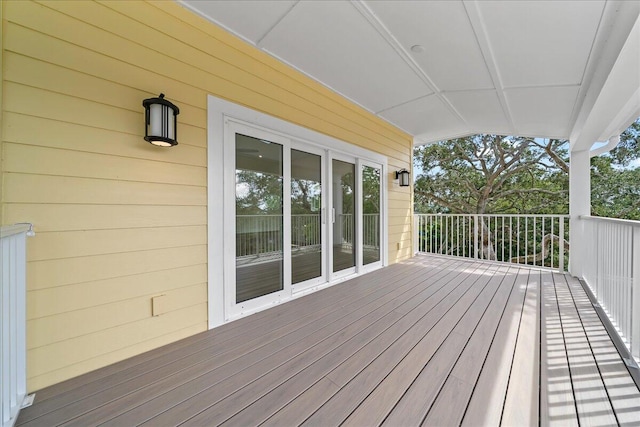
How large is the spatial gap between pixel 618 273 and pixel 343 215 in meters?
2.88

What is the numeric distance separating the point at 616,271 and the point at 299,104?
11.8 feet

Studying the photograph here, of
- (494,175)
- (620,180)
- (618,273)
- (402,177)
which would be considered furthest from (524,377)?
(620,180)

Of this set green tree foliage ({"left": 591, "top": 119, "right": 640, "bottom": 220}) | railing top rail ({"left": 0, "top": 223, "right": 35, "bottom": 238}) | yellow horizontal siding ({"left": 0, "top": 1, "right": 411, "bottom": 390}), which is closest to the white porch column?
yellow horizontal siding ({"left": 0, "top": 1, "right": 411, "bottom": 390})

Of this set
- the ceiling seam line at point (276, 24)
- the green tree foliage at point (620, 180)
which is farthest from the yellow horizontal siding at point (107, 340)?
the green tree foliage at point (620, 180)

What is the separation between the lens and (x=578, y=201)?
394 cm

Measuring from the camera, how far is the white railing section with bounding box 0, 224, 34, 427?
1.20 metres

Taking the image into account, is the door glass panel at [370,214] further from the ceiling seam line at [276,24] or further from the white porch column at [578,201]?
the white porch column at [578,201]

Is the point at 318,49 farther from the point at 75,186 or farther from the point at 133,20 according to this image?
the point at 75,186

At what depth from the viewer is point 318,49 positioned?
104 inches

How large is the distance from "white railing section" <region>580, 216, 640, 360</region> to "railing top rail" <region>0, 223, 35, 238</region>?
140 inches

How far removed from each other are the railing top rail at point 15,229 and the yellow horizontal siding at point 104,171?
0.28ft

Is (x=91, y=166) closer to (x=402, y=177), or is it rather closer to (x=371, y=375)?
(x=371, y=375)

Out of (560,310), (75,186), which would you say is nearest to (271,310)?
(75,186)

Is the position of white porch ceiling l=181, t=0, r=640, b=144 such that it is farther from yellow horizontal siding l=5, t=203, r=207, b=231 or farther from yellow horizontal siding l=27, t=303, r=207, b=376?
yellow horizontal siding l=27, t=303, r=207, b=376
